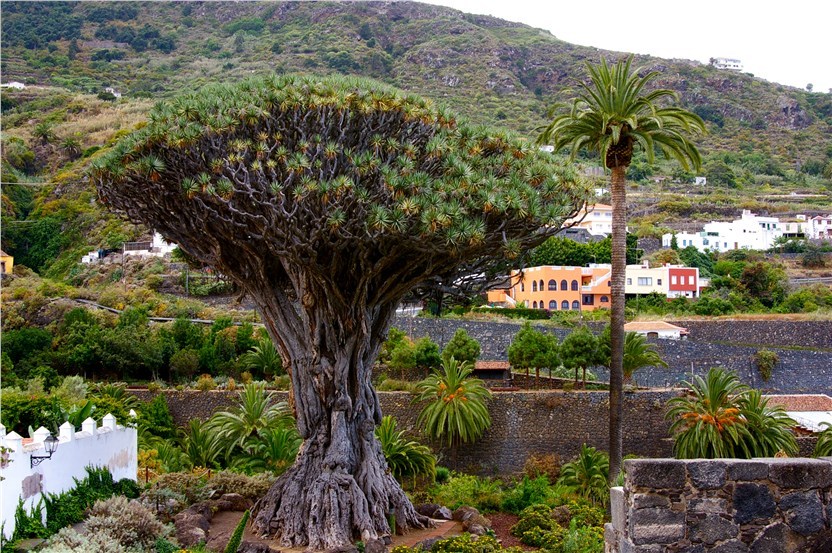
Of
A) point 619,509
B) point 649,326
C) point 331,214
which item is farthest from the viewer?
point 649,326

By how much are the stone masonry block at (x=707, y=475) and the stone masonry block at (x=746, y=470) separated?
0.05 meters

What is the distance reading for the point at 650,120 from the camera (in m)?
19.2

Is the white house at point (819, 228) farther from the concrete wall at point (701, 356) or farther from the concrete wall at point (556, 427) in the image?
the concrete wall at point (556, 427)

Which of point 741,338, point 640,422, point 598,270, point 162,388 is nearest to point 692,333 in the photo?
point 741,338

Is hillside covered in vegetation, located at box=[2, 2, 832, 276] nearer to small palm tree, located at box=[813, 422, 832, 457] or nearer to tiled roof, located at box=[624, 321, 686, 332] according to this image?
tiled roof, located at box=[624, 321, 686, 332]

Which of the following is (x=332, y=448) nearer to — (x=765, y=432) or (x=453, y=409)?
(x=453, y=409)

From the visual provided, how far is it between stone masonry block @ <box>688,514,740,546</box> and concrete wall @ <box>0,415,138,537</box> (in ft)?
27.7

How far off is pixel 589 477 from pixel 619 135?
25.3 feet

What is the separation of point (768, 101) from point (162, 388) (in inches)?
3360

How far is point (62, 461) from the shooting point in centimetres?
1420

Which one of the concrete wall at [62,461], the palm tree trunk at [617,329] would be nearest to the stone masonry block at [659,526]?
the concrete wall at [62,461]

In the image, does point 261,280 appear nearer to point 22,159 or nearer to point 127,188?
point 127,188

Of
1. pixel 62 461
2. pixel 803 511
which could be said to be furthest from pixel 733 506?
pixel 62 461

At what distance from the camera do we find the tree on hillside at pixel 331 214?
13.8 m
